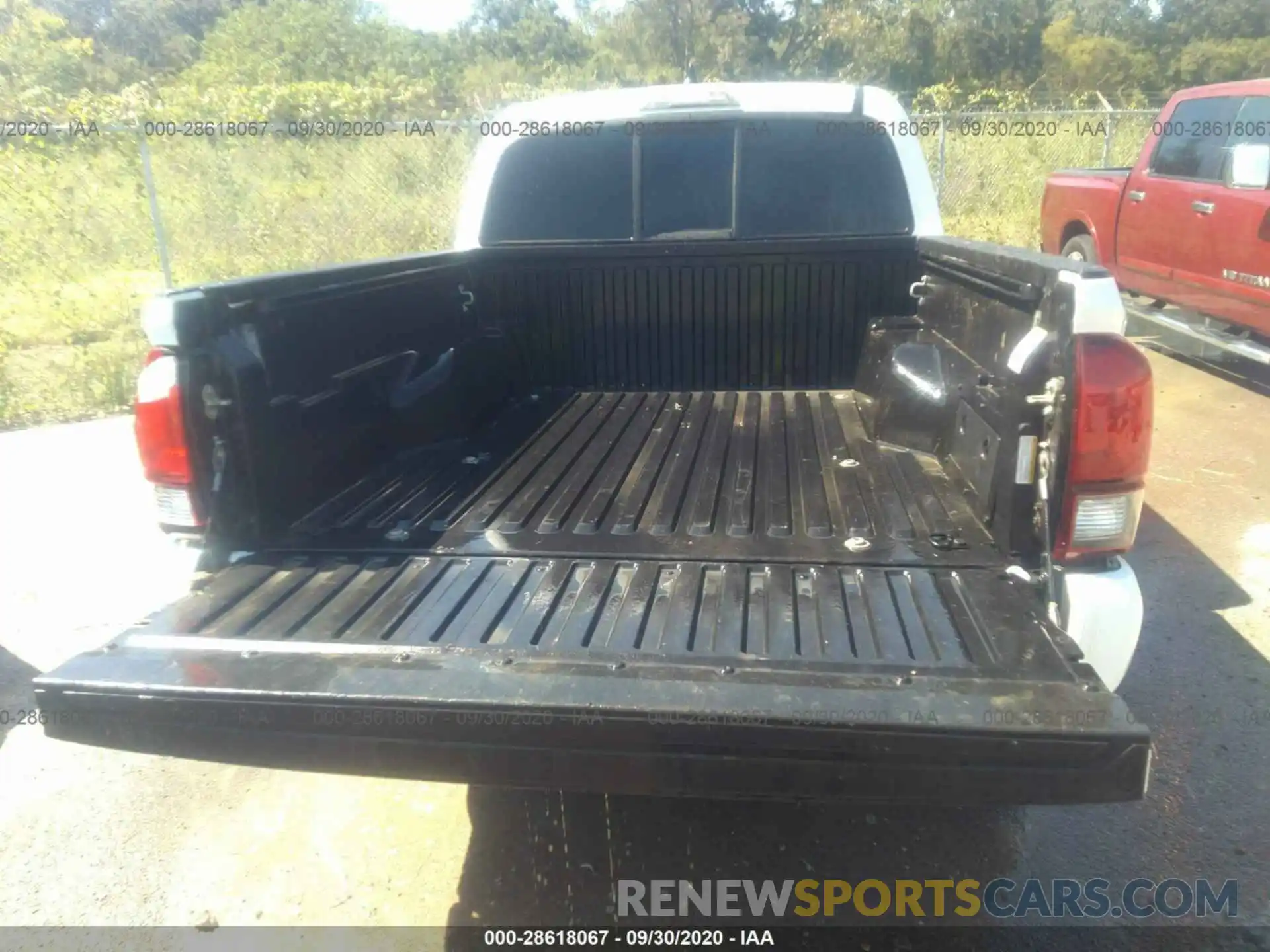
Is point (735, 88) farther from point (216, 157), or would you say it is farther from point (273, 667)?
point (216, 157)

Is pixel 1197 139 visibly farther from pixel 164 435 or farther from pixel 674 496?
pixel 164 435

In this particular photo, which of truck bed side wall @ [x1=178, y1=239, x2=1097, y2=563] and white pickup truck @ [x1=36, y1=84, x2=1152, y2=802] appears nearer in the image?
white pickup truck @ [x1=36, y1=84, x2=1152, y2=802]

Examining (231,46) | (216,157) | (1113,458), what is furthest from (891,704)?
(231,46)

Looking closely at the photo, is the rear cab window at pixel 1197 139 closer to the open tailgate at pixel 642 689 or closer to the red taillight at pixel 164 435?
the open tailgate at pixel 642 689

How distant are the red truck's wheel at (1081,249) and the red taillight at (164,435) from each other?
840cm

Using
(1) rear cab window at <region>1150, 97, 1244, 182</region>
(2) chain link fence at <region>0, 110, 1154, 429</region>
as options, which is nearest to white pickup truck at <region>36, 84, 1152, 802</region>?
(1) rear cab window at <region>1150, 97, 1244, 182</region>

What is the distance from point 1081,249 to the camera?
8.97 metres

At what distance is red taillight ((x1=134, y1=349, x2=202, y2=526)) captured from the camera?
2.27 metres

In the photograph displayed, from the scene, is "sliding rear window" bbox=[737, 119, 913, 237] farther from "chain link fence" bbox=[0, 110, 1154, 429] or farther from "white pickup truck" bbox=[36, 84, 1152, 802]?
"chain link fence" bbox=[0, 110, 1154, 429]

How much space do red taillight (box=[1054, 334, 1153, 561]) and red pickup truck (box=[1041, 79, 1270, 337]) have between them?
201 inches

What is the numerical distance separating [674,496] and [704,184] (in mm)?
1883

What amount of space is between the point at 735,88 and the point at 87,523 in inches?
173

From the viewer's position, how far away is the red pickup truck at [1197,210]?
6.30m

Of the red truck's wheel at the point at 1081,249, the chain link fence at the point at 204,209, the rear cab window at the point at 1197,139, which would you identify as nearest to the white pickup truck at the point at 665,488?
the rear cab window at the point at 1197,139
